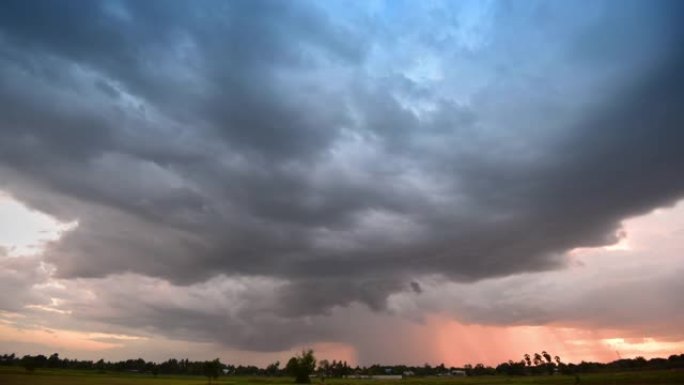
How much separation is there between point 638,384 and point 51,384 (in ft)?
388

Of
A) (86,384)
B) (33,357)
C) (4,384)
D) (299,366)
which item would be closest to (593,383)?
A: (299,366)

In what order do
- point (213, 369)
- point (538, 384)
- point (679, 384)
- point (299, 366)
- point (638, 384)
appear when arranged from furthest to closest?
point (213, 369) → point (299, 366) → point (538, 384) → point (638, 384) → point (679, 384)

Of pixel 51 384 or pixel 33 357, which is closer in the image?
pixel 51 384

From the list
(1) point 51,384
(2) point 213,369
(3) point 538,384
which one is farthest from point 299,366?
(1) point 51,384

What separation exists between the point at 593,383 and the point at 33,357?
18959 cm

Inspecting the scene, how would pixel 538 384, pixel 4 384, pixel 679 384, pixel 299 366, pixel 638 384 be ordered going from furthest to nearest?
pixel 299 366
pixel 538 384
pixel 638 384
pixel 679 384
pixel 4 384

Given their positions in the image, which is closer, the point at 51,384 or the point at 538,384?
the point at 51,384

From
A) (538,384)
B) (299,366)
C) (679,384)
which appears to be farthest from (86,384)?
(679,384)

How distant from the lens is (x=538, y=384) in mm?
124938

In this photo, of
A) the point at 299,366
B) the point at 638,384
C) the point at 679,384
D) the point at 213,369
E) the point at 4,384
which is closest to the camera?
the point at 4,384

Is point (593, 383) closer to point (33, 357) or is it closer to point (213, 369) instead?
point (213, 369)

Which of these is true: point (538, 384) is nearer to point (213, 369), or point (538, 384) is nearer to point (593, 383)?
point (593, 383)

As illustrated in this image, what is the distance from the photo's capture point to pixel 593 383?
128 meters

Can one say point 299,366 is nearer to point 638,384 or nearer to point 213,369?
point 213,369
